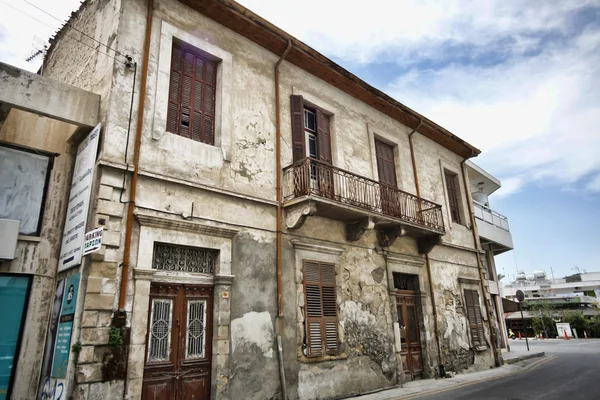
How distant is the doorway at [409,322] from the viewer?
35.7 feet

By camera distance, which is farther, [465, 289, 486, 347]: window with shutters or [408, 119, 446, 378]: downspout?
[465, 289, 486, 347]: window with shutters

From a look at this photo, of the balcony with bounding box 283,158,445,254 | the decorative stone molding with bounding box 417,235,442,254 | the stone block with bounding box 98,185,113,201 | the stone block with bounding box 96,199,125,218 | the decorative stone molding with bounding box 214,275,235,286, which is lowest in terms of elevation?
the decorative stone molding with bounding box 214,275,235,286

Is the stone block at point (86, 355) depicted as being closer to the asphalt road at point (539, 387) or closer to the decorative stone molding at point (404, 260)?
the asphalt road at point (539, 387)

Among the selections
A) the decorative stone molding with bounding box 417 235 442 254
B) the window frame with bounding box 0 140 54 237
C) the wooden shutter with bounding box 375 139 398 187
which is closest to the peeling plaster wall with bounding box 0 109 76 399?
the window frame with bounding box 0 140 54 237

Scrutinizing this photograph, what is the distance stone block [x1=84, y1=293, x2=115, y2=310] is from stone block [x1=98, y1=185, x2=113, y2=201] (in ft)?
4.90

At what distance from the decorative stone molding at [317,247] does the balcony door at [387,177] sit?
80.8 inches

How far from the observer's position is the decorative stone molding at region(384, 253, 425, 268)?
1095 cm

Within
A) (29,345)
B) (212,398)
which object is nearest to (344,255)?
(212,398)

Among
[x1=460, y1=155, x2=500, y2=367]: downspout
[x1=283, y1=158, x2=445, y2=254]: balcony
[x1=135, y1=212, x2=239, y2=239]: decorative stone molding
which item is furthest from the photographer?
[x1=460, y1=155, x2=500, y2=367]: downspout

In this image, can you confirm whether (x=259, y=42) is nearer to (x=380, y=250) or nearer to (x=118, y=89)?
(x=118, y=89)

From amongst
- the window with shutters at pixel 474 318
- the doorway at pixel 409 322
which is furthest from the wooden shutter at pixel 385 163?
the window with shutters at pixel 474 318

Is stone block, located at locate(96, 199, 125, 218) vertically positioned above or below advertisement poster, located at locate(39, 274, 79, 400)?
above

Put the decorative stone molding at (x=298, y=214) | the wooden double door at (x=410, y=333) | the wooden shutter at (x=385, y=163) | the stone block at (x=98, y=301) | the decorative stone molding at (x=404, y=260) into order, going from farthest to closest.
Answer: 1. the wooden shutter at (x=385, y=163)
2. the decorative stone molding at (x=404, y=260)
3. the wooden double door at (x=410, y=333)
4. the decorative stone molding at (x=298, y=214)
5. the stone block at (x=98, y=301)

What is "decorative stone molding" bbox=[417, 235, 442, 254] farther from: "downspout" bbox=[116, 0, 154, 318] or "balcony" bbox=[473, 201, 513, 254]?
"downspout" bbox=[116, 0, 154, 318]
